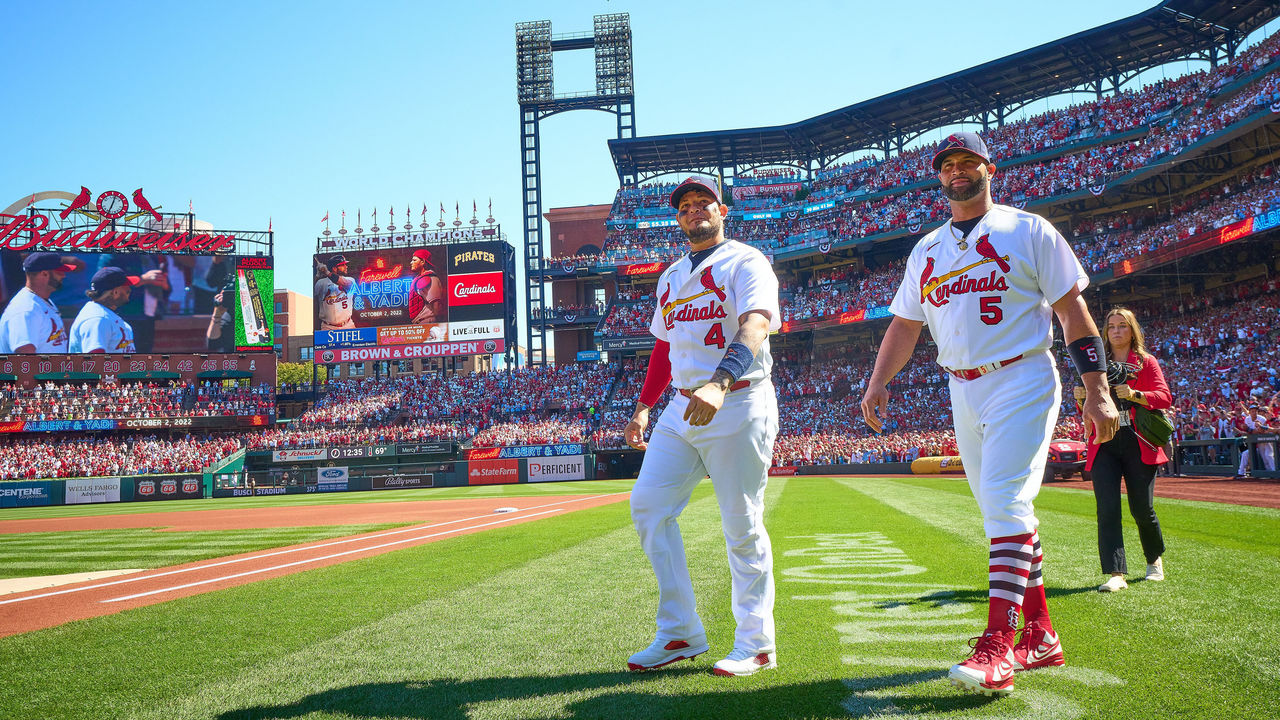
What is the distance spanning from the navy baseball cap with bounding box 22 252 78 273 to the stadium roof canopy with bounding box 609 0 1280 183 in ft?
114

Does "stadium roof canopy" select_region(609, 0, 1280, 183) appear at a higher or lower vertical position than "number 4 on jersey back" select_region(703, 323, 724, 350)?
higher

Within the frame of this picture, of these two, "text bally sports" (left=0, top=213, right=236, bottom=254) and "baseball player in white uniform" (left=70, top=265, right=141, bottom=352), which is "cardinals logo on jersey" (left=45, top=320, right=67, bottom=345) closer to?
"baseball player in white uniform" (left=70, top=265, right=141, bottom=352)

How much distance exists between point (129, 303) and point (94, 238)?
4.87 metres

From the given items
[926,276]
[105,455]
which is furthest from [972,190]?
[105,455]

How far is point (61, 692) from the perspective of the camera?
3.68 m

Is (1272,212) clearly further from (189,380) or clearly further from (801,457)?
(189,380)

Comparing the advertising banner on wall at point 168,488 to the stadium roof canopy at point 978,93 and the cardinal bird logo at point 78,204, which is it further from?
the stadium roof canopy at point 978,93

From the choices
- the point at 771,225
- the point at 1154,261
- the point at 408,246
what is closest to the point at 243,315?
the point at 408,246

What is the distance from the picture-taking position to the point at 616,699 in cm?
330

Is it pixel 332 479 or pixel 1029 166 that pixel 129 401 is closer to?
pixel 332 479

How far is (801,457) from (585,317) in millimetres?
22322

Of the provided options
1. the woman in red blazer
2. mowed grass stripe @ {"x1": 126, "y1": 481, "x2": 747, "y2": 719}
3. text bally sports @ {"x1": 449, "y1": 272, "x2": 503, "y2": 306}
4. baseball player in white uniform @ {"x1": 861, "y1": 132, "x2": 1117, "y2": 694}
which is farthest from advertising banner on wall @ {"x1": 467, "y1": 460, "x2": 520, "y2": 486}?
baseball player in white uniform @ {"x1": 861, "y1": 132, "x2": 1117, "y2": 694}

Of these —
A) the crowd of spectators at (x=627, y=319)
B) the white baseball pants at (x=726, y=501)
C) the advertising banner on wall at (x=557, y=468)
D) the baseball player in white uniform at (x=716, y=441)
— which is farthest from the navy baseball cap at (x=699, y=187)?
the crowd of spectators at (x=627, y=319)

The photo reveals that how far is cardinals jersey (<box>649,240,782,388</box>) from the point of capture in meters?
3.91
